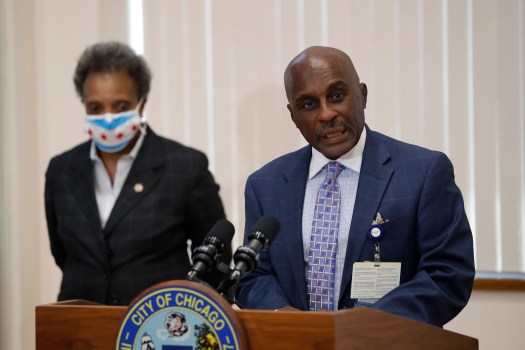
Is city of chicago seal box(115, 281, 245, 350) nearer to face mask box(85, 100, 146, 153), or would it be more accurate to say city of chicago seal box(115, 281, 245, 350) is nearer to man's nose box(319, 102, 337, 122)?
man's nose box(319, 102, 337, 122)

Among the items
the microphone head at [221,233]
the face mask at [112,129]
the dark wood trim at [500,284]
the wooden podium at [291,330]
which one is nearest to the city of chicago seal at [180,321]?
the wooden podium at [291,330]

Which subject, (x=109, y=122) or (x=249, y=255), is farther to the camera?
(x=109, y=122)

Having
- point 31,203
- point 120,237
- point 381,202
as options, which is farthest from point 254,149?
point 381,202

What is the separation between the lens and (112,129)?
10.1 feet

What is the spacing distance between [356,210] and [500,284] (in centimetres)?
153

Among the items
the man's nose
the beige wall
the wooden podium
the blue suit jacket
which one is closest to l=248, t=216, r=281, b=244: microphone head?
the wooden podium

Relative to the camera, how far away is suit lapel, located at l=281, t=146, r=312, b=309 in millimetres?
2248

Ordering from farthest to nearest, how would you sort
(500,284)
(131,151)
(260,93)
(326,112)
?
(260,93)
(500,284)
(131,151)
(326,112)

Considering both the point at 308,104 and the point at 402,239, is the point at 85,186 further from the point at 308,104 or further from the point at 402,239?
the point at 402,239

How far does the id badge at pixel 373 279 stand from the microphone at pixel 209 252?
543mm

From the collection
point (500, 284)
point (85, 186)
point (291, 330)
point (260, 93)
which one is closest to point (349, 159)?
point (291, 330)

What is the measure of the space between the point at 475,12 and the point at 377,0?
1.62 ft

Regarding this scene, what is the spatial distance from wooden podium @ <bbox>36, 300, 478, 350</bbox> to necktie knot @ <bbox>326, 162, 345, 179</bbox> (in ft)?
2.16

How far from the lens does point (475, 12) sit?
355 centimetres
